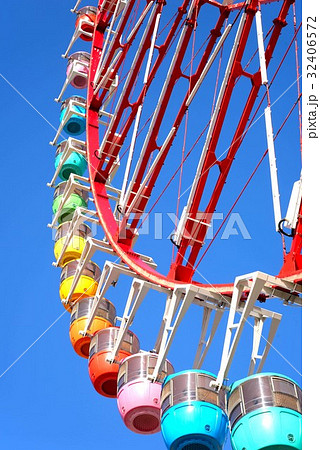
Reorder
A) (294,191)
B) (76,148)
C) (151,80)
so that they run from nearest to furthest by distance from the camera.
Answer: (294,191), (151,80), (76,148)

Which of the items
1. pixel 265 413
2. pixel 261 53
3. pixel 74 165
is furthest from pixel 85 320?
pixel 74 165

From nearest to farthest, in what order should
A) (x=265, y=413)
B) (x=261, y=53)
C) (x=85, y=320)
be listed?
(x=265, y=413)
(x=261, y=53)
(x=85, y=320)

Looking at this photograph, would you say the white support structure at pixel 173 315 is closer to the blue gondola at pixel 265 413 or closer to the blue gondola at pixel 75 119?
the blue gondola at pixel 265 413

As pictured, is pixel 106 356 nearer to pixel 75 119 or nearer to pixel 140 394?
pixel 140 394

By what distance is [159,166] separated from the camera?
2083 cm

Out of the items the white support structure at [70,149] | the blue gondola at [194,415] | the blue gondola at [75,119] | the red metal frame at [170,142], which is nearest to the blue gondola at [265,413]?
the blue gondola at [194,415]

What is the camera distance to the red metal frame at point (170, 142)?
58.9 feet

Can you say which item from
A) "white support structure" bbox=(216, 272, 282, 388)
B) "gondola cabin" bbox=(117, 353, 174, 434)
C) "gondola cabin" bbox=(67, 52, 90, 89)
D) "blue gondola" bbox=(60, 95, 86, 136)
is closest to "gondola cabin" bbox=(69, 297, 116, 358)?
"gondola cabin" bbox=(117, 353, 174, 434)

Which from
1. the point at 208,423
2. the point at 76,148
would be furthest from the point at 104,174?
the point at 208,423

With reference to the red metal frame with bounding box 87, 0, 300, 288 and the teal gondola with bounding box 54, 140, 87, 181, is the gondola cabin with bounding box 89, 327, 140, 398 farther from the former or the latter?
the teal gondola with bounding box 54, 140, 87, 181

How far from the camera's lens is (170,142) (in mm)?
19953

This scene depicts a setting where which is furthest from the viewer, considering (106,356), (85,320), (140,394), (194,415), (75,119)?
(75,119)
